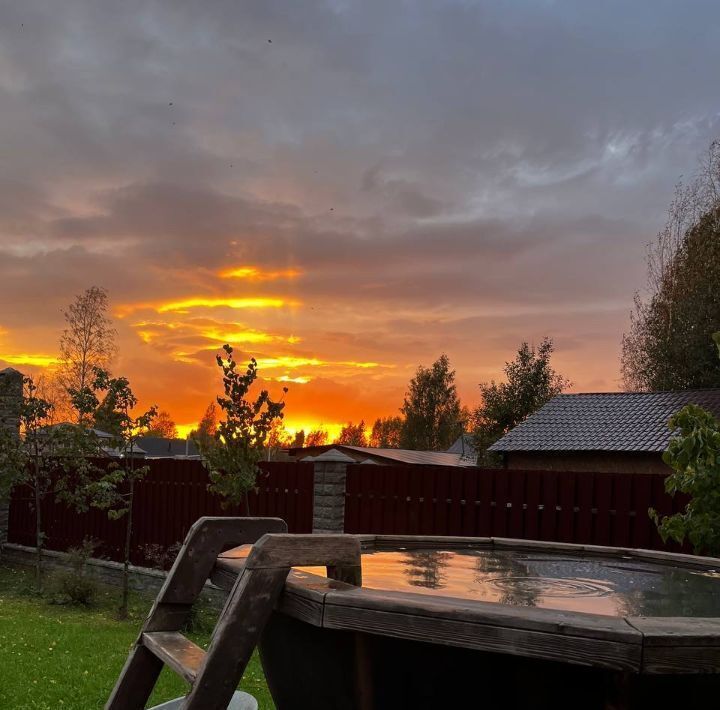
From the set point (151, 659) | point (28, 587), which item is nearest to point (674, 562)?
point (151, 659)

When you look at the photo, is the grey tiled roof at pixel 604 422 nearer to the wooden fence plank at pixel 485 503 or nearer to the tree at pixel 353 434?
the wooden fence plank at pixel 485 503

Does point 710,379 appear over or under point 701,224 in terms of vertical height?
under

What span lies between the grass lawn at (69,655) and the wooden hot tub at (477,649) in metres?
3.88

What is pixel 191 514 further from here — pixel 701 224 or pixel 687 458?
pixel 701 224

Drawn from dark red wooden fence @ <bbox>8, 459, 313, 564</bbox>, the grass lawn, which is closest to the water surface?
the grass lawn

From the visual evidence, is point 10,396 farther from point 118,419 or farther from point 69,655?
point 69,655

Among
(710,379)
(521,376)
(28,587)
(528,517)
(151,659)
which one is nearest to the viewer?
(151,659)

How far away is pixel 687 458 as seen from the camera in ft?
17.0

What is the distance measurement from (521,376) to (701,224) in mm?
8388

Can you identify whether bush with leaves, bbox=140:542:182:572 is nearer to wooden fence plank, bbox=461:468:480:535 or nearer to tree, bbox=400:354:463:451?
wooden fence plank, bbox=461:468:480:535

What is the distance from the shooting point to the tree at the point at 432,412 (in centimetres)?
5403

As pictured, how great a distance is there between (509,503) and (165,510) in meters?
5.13

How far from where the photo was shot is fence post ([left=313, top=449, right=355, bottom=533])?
9.21 meters

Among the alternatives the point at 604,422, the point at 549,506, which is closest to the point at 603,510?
the point at 549,506
